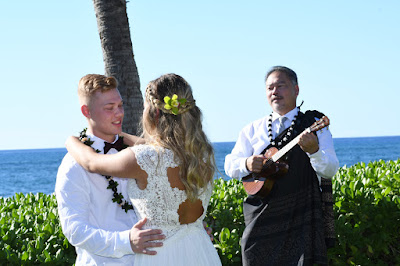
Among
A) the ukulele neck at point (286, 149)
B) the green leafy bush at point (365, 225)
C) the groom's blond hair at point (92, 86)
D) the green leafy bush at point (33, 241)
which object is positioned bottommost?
the green leafy bush at point (365, 225)

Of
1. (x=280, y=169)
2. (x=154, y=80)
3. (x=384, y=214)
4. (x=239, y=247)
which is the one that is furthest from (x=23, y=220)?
(x=384, y=214)

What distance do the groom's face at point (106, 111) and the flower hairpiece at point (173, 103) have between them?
34 centimetres

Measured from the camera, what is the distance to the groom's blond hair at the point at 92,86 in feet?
10.8

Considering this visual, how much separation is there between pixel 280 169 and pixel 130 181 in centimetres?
208

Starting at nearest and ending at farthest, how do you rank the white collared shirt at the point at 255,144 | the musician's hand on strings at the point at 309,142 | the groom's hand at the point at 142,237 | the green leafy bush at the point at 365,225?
1. the groom's hand at the point at 142,237
2. the musician's hand on strings at the point at 309,142
3. the white collared shirt at the point at 255,144
4. the green leafy bush at the point at 365,225

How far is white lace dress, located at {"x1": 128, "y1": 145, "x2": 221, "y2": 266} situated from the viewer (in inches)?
123

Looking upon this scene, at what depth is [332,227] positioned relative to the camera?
5129mm

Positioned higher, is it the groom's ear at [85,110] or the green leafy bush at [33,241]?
the groom's ear at [85,110]

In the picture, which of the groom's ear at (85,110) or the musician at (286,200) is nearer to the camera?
the groom's ear at (85,110)

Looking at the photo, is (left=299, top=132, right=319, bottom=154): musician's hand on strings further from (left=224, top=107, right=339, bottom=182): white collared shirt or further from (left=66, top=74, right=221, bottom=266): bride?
(left=66, top=74, right=221, bottom=266): bride

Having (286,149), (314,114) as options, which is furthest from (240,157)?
(314,114)

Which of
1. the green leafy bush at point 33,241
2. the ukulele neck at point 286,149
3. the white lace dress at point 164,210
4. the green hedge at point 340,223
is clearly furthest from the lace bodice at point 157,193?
the green hedge at point 340,223

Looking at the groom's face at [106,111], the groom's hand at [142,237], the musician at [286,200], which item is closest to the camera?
the groom's hand at [142,237]

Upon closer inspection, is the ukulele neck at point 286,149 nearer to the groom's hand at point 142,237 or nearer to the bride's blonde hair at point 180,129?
the bride's blonde hair at point 180,129
